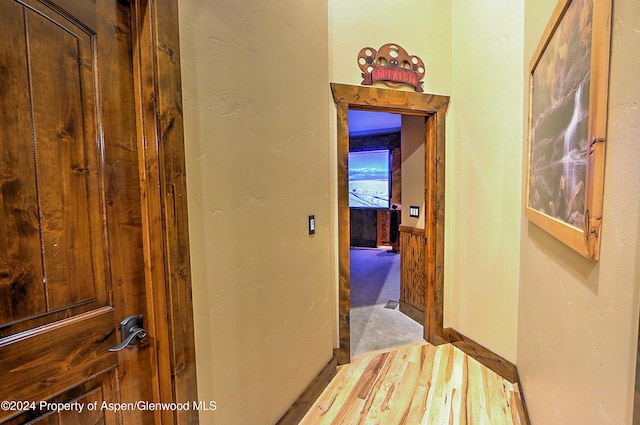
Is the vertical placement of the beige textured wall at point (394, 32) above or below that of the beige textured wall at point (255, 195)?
above

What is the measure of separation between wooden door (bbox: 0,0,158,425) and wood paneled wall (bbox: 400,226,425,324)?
279 centimetres

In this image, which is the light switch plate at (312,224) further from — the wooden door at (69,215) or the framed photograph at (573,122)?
the framed photograph at (573,122)

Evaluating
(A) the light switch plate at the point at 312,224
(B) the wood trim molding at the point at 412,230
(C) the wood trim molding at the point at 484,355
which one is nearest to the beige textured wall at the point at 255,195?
Result: (A) the light switch plate at the point at 312,224

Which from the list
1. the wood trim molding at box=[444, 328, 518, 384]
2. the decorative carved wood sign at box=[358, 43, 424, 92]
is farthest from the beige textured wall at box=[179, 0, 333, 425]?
the wood trim molding at box=[444, 328, 518, 384]

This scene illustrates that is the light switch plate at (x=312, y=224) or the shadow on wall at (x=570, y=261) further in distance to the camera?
the light switch plate at (x=312, y=224)

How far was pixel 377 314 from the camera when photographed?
3658 millimetres

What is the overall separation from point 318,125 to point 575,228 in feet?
5.15

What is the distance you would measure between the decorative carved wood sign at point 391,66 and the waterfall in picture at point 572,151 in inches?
64.6

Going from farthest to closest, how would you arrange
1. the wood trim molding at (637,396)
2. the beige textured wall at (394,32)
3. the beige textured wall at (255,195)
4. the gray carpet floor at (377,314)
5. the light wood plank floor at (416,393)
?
the gray carpet floor at (377,314) < the beige textured wall at (394,32) < the light wood plank floor at (416,393) < the beige textured wall at (255,195) < the wood trim molding at (637,396)

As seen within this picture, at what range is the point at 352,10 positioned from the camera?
2436 mm

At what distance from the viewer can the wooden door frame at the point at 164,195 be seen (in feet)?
3.43

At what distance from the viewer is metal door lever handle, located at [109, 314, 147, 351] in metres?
1.03

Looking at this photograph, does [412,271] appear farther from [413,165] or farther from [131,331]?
[131,331]

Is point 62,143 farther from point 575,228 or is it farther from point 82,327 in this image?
point 575,228
